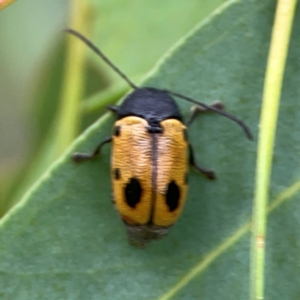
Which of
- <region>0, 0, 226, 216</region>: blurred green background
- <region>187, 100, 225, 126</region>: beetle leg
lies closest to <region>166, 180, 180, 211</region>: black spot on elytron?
<region>187, 100, 225, 126</region>: beetle leg

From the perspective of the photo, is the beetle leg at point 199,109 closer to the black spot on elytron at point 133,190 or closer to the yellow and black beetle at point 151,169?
the yellow and black beetle at point 151,169

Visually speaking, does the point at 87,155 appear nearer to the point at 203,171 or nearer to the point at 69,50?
the point at 203,171

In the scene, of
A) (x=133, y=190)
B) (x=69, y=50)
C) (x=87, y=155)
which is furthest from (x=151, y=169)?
(x=69, y=50)

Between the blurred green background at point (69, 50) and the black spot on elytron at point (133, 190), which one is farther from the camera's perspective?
the blurred green background at point (69, 50)

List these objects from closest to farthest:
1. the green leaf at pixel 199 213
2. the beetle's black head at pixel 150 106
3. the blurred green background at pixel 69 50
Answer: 1. the green leaf at pixel 199 213
2. the beetle's black head at pixel 150 106
3. the blurred green background at pixel 69 50

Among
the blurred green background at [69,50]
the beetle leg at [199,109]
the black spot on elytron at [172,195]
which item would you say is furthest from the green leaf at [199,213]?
the blurred green background at [69,50]

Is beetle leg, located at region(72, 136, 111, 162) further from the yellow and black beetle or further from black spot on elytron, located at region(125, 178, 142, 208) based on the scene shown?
black spot on elytron, located at region(125, 178, 142, 208)

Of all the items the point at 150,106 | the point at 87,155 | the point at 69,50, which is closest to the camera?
the point at 87,155
